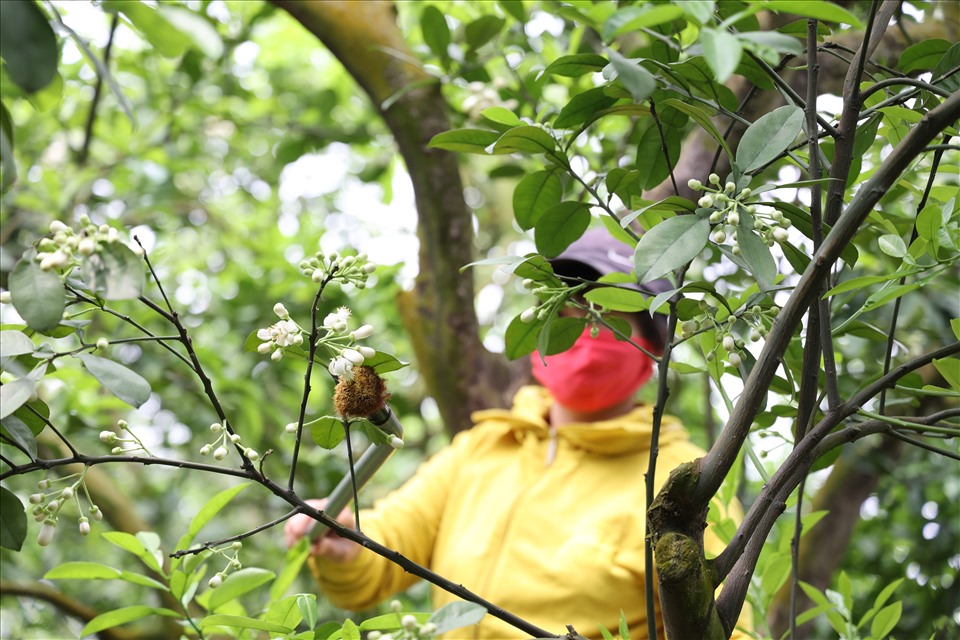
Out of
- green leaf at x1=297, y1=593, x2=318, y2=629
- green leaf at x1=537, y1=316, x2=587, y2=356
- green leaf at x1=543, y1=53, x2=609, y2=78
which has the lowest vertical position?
green leaf at x1=297, y1=593, x2=318, y2=629

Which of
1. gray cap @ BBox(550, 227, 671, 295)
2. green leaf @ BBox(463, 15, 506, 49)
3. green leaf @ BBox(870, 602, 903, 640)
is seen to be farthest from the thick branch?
green leaf @ BBox(463, 15, 506, 49)

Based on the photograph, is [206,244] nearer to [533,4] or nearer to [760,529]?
[533,4]

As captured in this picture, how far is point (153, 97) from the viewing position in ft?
7.46

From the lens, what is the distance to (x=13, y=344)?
55cm

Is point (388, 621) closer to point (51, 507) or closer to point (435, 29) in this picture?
point (51, 507)

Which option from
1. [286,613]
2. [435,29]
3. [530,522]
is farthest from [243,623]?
[435,29]

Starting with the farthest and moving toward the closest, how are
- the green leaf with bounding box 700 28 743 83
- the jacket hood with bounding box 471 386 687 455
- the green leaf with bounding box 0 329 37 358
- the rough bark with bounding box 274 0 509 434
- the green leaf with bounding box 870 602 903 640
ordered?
the rough bark with bounding box 274 0 509 434, the jacket hood with bounding box 471 386 687 455, the green leaf with bounding box 870 602 903 640, the green leaf with bounding box 0 329 37 358, the green leaf with bounding box 700 28 743 83

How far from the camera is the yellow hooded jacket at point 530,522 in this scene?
1.26 metres

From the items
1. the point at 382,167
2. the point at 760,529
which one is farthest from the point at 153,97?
the point at 760,529

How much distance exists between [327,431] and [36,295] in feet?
0.76

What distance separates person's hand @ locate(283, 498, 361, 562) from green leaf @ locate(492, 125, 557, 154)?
2.26 feet

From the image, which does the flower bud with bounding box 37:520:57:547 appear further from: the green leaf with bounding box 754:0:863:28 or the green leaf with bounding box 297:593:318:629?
the green leaf with bounding box 754:0:863:28

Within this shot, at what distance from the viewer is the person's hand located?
4.18 feet

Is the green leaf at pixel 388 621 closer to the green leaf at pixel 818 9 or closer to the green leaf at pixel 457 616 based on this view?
the green leaf at pixel 457 616
